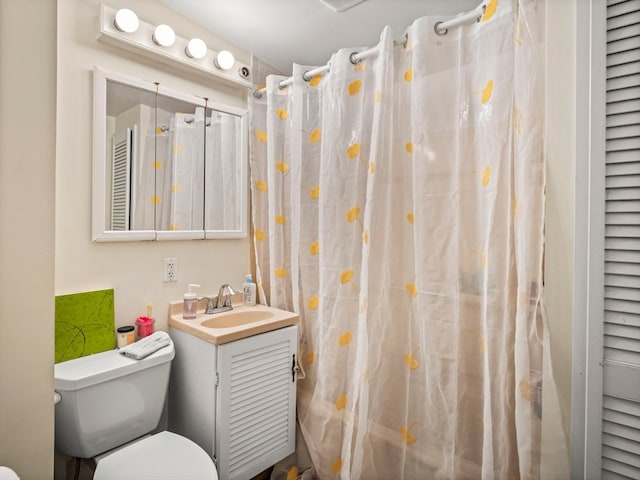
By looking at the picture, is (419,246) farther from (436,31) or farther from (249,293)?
(249,293)

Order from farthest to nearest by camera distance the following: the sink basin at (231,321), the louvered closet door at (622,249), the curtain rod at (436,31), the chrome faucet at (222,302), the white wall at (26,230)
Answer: the chrome faucet at (222,302)
the sink basin at (231,321)
the curtain rod at (436,31)
the louvered closet door at (622,249)
the white wall at (26,230)

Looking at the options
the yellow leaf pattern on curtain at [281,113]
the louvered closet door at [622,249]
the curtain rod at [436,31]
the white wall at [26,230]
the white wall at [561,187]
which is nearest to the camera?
the white wall at [26,230]

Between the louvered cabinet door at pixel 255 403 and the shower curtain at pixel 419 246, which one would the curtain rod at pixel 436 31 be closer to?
the shower curtain at pixel 419 246

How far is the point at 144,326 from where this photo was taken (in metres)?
1.60

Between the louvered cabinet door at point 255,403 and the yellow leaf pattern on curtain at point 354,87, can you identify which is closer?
the louvered cabinet door at point 255,403

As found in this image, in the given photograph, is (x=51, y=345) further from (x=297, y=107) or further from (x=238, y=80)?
(x=238, y=80)

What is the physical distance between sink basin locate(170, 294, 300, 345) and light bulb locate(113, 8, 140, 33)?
128 centimetres

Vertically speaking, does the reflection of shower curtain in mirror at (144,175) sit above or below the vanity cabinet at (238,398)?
above

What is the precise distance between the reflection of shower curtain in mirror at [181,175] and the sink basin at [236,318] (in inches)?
19.7

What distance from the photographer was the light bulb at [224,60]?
1856 millimetres

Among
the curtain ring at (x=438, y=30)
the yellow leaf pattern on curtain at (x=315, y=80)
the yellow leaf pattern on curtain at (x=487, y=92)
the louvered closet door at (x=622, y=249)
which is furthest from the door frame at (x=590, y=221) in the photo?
the yellow leaf pattern on curtain at (x=315, y=80)

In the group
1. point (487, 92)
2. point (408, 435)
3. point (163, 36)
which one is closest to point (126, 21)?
point (163, 36)

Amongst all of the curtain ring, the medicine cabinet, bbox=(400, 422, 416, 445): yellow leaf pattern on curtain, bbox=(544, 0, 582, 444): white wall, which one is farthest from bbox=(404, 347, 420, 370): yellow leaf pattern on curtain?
the curtain ring

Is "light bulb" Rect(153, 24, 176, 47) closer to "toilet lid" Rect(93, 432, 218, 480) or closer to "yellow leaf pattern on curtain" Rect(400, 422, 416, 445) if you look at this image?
"toilet lid" Rect(93, 432, 218, 480)
